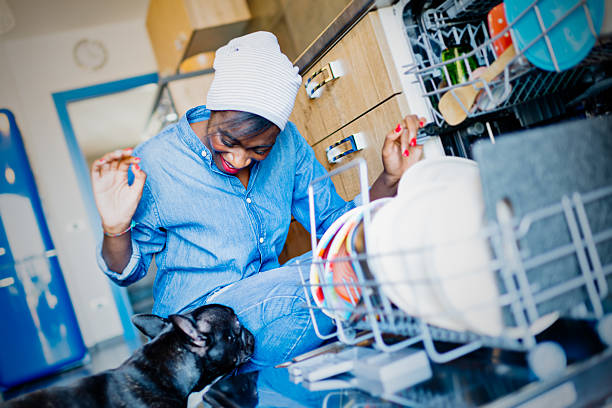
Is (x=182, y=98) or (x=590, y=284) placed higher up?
(x=182, y=98)

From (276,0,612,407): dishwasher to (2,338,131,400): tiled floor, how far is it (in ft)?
9.08

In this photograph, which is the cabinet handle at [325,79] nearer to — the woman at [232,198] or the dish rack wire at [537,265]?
the woman at [232,198]

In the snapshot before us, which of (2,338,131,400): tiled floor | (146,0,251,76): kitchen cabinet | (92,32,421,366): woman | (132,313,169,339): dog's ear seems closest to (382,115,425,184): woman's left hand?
(92,32,421,366): woman

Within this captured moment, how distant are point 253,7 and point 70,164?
256cm

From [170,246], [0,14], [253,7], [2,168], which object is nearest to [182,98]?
[253,7]

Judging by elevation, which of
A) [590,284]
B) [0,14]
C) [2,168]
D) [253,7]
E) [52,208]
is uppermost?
[0,14]

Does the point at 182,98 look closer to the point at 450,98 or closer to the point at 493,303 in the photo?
the point at 450,98

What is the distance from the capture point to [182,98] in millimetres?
2656

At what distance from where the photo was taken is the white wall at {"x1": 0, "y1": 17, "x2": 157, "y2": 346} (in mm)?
4422

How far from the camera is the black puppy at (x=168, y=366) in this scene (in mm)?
852

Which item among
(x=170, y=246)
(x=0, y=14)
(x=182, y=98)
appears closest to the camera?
(x=170, y=246)

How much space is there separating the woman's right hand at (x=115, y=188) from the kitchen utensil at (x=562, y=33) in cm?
76

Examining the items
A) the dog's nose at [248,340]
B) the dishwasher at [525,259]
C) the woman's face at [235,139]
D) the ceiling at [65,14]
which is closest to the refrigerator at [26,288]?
the ceiling at [65,14]

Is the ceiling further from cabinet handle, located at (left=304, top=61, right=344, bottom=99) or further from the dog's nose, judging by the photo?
the dog's nose
